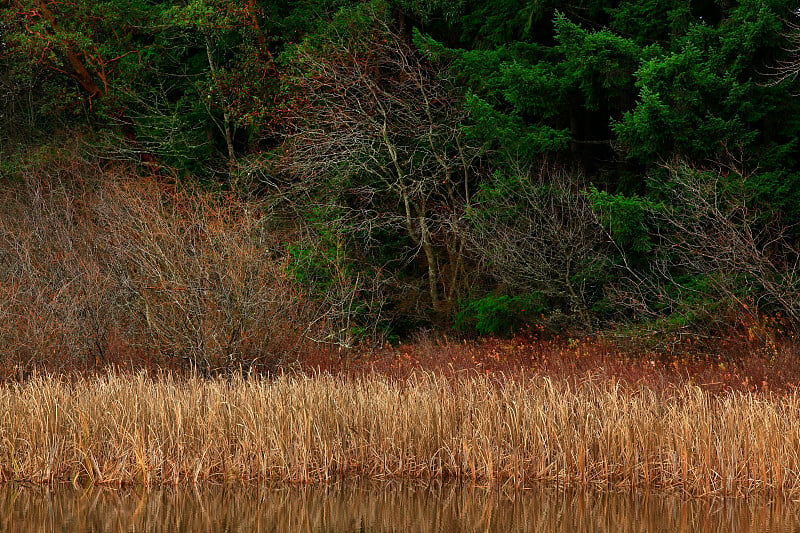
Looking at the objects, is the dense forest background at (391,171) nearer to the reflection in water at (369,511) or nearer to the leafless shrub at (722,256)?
the leafless shrub at (722,256)

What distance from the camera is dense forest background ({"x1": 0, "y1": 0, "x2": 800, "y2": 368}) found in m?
13.4

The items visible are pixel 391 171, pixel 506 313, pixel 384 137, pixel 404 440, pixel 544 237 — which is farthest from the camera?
pixel 391 171

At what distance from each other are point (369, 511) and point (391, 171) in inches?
523

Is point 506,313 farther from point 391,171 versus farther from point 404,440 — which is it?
point 404,440

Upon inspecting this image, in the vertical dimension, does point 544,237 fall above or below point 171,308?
below

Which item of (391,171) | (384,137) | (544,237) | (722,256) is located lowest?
(544,237)

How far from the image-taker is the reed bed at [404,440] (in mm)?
8172

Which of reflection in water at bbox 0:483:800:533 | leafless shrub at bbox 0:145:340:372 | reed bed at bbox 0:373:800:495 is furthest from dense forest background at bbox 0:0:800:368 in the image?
reflection in water at bbox 0:483:800:533

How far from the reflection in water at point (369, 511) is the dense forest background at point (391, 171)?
457cm

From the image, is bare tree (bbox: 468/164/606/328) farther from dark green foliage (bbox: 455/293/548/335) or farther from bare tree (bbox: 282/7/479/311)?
bare tree (bbox: 282/7/479/311)

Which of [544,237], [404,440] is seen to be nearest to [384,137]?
[544,237]

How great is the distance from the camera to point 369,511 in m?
7.74

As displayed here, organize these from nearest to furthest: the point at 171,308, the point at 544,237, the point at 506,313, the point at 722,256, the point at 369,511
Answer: the point at 369,511 → the point at 171,308 → the point at 722,256 → the point at 544,237 → the point at 506,313

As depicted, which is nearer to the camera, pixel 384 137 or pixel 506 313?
pixel 506 313
